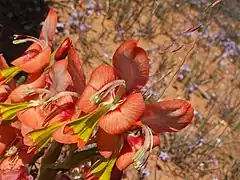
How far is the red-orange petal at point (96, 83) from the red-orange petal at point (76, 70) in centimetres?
3

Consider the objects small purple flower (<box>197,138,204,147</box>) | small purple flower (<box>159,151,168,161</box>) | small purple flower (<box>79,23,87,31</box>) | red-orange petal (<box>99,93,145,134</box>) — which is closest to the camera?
red-orange petal (<box>99,93,145,134</box>)

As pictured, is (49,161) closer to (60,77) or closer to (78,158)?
(78,158)

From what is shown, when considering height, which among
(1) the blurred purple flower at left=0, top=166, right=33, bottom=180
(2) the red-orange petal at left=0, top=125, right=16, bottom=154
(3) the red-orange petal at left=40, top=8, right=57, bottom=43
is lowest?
(1) the blurred purple flower at left=0, top=166, right=33, bottom=180

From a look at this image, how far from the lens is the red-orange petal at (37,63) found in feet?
3.22

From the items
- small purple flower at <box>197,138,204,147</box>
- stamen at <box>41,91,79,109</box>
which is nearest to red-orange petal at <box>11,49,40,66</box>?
Answer: stamen at <box>41,91,79,109</box>

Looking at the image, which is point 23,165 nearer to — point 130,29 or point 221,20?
point 130,29

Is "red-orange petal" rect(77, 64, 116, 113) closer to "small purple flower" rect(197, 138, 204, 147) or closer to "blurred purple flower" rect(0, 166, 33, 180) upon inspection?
"blurred purple flower" rect(0, 166, 33, 180)

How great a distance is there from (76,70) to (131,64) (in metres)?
0.09

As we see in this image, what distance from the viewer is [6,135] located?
1.04 m

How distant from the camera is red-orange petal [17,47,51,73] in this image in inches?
38.6

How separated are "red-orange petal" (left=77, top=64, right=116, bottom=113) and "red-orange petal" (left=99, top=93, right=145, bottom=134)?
4cm

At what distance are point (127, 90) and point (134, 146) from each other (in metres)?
0.09

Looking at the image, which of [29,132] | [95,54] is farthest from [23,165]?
[95,54]

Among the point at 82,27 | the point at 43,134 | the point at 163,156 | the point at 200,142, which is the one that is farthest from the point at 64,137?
the point at 82,27
